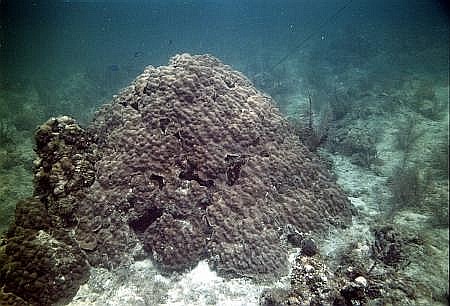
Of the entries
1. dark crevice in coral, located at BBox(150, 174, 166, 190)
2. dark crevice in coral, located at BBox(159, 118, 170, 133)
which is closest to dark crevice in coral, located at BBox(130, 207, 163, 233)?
dark crevice in coral, located at BBox(150, 174, 166, 190)

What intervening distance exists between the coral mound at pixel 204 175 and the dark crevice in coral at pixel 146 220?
2cm

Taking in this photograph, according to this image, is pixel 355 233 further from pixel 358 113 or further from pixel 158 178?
pixel 358 113

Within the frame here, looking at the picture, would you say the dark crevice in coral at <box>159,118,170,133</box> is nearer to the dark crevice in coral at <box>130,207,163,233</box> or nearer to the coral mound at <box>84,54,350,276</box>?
the coral mound at <box>84,54,350,276</box>

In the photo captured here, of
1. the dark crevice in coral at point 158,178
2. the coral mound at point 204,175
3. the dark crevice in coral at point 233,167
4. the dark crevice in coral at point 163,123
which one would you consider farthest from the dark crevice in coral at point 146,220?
the dark crevice in coral at point 163,123

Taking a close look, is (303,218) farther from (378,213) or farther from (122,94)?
(122,94)

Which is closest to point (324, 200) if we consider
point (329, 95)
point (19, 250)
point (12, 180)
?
point (19, 250)

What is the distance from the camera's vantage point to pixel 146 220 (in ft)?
21.8

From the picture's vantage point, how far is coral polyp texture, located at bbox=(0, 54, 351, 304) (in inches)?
249

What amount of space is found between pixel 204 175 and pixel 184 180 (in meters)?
0.45

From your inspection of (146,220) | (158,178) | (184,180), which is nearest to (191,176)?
(184,180)

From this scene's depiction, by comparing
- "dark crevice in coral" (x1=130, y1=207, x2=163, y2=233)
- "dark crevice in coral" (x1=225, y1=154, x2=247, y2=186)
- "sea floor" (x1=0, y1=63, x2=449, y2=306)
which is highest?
"dark crevice in coral" (x1=225, y1=154, x2=247, y2=186)

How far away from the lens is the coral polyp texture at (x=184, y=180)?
249 inches

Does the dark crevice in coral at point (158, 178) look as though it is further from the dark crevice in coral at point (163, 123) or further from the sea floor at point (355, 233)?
the sea floor at point (355, 233)

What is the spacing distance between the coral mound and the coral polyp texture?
2 cm
